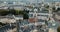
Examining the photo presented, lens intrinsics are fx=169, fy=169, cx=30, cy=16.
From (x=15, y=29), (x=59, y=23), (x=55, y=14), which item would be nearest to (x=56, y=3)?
(x=55, y=14)

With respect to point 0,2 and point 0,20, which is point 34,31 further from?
point 0,2

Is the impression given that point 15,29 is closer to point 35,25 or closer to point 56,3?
point 35,25

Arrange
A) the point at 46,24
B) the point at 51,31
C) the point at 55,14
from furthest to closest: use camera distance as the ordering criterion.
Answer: the point at 55,14, the point at 46,24, the point at 51,31

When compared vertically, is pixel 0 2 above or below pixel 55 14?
above

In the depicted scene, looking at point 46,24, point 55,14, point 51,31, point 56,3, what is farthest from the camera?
point 56,3

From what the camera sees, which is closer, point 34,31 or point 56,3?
point 34,31

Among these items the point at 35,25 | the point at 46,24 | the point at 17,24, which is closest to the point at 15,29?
the point at 17,24
